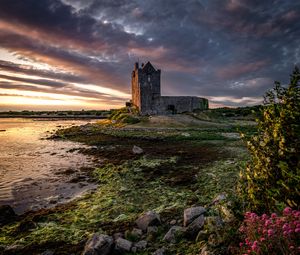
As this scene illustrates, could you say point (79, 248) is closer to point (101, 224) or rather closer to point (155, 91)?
point (101, 224)

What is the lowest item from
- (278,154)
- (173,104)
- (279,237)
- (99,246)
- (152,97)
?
(99,246)

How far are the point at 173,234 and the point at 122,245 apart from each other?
4.86 feet

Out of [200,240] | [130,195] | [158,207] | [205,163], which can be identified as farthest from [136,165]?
[200,240]

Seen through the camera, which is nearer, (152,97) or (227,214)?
(227,214)

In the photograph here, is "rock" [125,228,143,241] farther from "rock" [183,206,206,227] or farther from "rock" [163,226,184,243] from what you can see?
"rock" [183,206,206,227]

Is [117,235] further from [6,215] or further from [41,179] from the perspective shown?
[41,179]

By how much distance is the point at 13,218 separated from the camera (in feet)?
33.6

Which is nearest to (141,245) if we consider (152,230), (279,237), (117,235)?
(152,230)

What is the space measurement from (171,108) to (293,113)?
59370 millimetres

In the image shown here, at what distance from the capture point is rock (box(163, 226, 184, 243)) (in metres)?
6.88

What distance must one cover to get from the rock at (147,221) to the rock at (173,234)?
86cm

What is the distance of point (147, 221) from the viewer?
810 cm

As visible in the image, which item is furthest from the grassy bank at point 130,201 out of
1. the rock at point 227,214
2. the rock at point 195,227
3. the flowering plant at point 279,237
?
the flowering plant at point 279,237

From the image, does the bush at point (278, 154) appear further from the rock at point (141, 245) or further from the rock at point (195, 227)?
the rock at point (141, 245)
